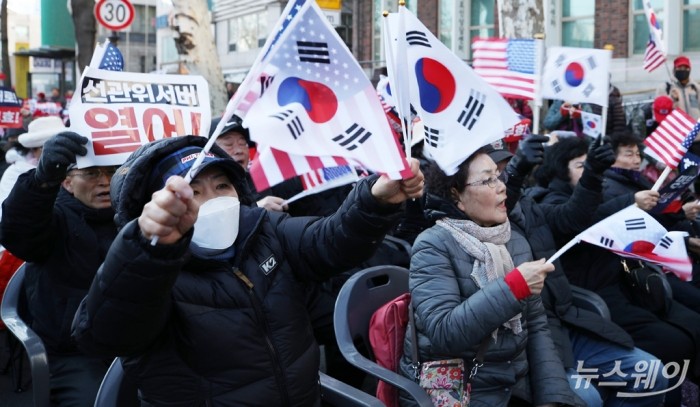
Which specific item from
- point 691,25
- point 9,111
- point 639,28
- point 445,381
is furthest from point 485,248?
point 639,28

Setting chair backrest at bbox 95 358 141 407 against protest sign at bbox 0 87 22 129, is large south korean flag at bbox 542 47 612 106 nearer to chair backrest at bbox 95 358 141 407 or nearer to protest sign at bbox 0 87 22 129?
chair backrest at bbox 95 358 141 407

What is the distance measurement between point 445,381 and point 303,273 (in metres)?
0.89

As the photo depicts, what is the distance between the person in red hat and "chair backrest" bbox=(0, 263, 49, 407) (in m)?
7.15

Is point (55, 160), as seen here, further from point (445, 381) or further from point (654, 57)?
point (654, 57)

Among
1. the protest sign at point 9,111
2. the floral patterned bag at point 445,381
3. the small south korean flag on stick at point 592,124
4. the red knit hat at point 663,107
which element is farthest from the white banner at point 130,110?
the protest sign at point 9,111

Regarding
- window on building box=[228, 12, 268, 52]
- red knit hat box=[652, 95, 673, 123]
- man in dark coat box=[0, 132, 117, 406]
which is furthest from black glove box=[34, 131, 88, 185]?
window on building box=[228, 12, 268, 52]

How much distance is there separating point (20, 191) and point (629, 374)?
9.48 feet

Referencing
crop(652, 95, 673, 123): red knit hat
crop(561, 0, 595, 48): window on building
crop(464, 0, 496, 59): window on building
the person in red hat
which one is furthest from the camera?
Result: crop(464, 0, 496, 59): window on building

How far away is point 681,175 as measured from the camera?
15.8 feet

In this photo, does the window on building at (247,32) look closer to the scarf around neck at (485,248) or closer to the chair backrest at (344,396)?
the scarf around neck at (485,248)

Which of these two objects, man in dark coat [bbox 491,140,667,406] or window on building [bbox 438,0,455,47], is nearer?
man in dark coat [bbox 491,140,667,406]

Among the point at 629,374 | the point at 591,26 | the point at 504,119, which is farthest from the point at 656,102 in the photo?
the point at 591,26

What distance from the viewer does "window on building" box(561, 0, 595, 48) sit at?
17.3 meters

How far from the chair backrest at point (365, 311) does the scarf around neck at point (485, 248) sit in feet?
1.39
